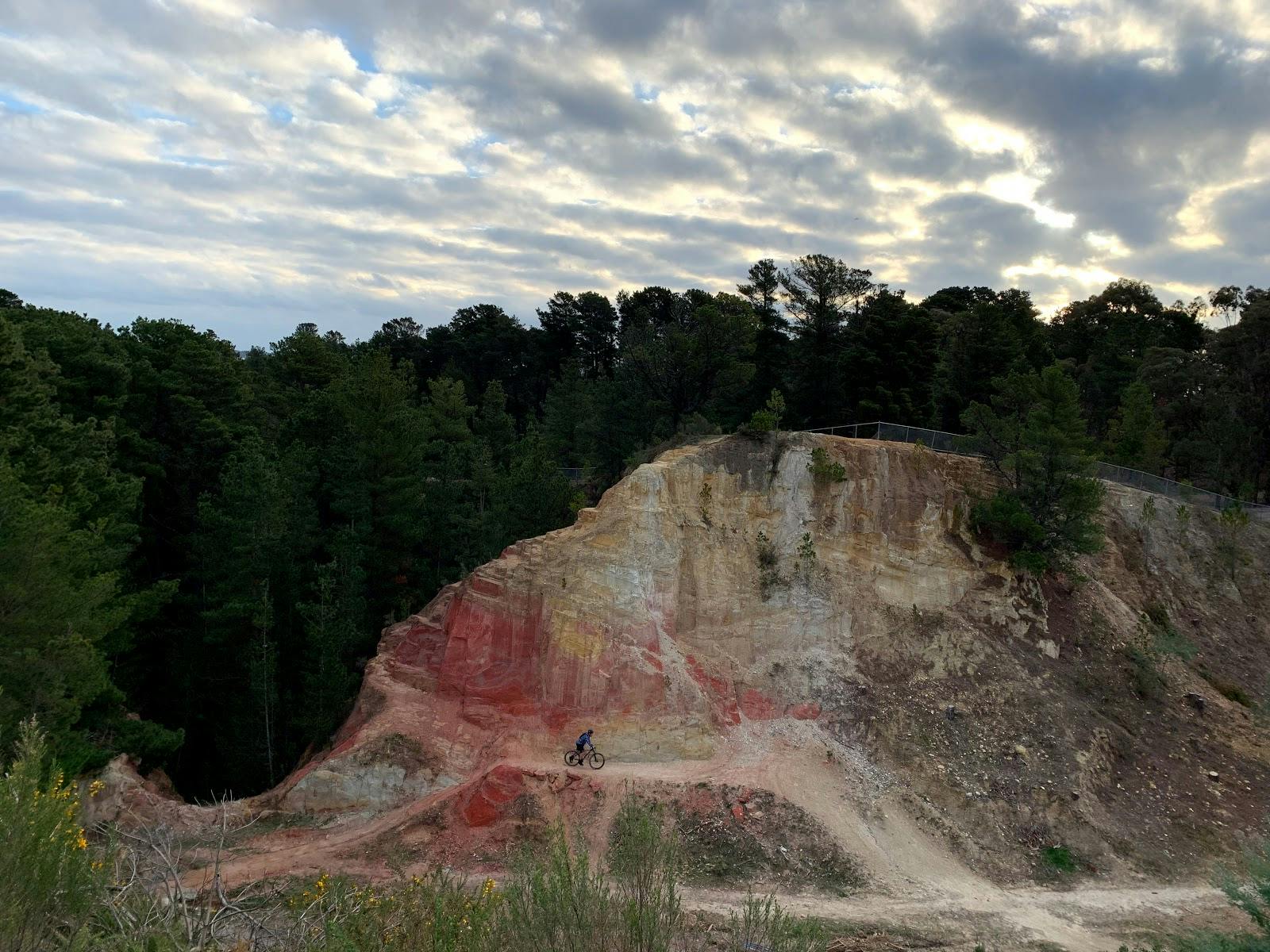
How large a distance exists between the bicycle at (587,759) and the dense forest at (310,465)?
8.91 metres

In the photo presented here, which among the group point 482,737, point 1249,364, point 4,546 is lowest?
point 482,737

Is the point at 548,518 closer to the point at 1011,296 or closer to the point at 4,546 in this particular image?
the point at 4,546

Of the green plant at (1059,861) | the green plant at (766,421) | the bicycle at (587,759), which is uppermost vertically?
the green plant at (766,421)

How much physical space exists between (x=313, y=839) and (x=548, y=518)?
49.0ft

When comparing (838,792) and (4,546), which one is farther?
(838,792)

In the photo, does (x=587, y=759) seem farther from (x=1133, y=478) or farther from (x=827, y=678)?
(x=1133, y=478)

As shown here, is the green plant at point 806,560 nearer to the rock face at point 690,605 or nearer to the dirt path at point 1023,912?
the rock face at point 690,605

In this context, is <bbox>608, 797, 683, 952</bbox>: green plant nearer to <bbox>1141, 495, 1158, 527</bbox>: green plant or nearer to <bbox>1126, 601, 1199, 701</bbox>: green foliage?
<bbox>1126, 601, 1199, 701</bbox>: green foliage

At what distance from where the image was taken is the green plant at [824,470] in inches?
1134

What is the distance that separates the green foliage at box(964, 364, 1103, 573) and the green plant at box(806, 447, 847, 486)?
5.18 metres

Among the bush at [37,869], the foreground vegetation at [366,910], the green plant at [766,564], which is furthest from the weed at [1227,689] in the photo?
the bush at [37,869]

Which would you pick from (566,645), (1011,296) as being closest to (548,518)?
(566,645)

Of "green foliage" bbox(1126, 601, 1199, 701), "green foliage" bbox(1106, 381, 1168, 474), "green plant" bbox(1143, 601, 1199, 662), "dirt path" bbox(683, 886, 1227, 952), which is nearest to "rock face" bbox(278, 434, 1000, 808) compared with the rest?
"green foliage" bbox(1126, 601, 1199, 701)

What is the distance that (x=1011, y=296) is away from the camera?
59.6 m
